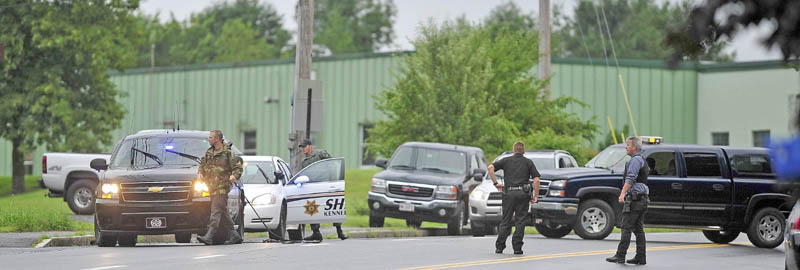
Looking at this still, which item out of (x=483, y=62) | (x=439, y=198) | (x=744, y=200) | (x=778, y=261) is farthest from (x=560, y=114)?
(x=778, y=261)

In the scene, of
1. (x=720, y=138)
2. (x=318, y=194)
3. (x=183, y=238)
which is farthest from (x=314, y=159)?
(x=720, y=138)

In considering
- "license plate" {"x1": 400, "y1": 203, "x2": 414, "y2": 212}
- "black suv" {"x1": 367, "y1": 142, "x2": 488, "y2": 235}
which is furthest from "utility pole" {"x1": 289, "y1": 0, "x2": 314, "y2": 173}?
"license plate" {"x1": 400, "y1": 203, "x2": 414, "y2": 212}

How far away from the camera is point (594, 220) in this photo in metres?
22.4

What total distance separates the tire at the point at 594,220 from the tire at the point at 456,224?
3345 mm

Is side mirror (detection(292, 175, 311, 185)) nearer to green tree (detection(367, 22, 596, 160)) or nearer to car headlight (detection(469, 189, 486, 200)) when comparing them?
car headlight (detection(469, 189, 486, 200))

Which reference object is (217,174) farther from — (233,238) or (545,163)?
(545,163)

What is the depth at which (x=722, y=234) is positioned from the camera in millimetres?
23344

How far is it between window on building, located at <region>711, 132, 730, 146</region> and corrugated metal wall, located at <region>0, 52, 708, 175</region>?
88cm

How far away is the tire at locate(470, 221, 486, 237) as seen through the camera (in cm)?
2559

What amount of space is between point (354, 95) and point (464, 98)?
19.1 meters

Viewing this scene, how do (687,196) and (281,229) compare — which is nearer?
(281,229)

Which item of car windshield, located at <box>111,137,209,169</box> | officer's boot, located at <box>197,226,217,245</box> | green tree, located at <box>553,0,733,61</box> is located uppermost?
green tree, located at <box>553,0,733,61</box>

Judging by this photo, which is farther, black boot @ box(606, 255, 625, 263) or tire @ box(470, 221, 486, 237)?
tire @ box(470, 221, 486, 237)

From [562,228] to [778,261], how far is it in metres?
6.00
